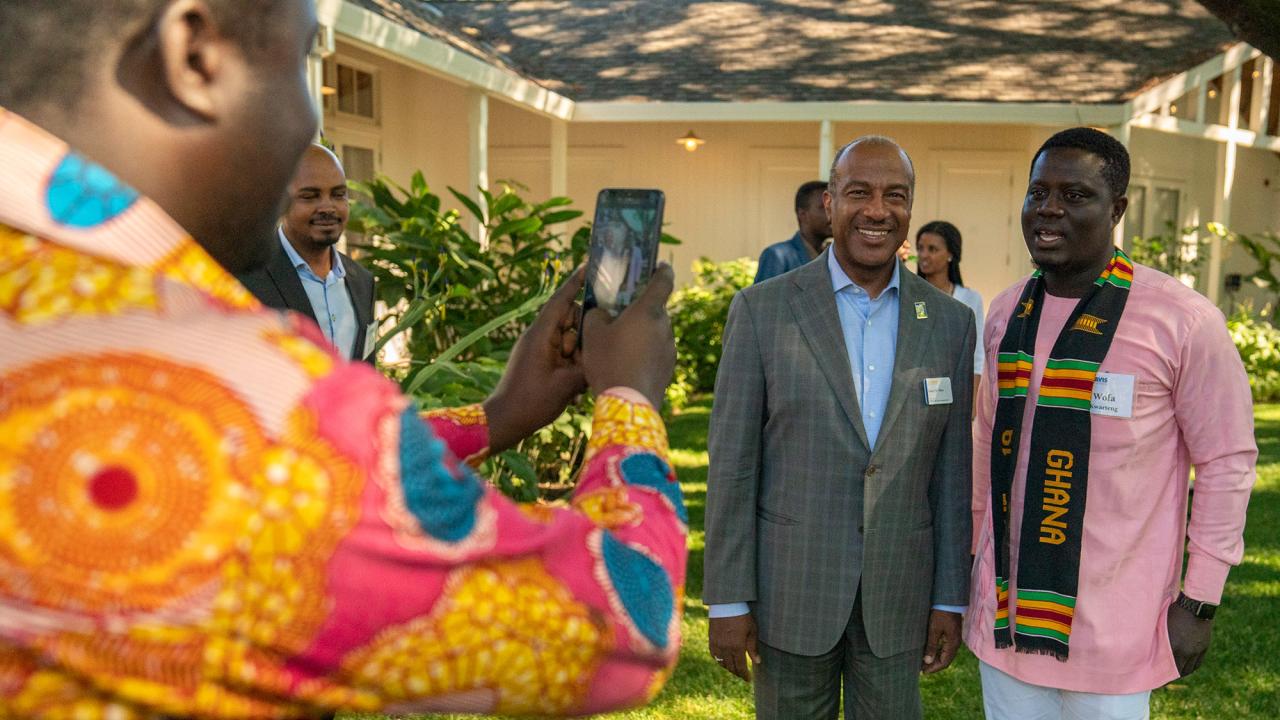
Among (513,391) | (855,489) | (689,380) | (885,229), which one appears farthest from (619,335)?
(689,380)

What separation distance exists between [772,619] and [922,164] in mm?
13657

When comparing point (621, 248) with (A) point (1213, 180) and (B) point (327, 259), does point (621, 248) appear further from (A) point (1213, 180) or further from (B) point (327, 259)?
(A) point (1213, 180)

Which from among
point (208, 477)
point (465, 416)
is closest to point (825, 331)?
point (465, 416)

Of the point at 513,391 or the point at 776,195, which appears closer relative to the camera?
the point at 513,391

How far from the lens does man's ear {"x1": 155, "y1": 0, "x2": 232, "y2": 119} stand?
3.36ft

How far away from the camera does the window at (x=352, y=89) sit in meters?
11.5

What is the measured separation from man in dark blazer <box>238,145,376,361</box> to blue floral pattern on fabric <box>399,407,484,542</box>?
360 cm

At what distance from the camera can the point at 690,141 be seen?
50.7 ft

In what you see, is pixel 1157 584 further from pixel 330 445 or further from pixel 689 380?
pixel 689 380

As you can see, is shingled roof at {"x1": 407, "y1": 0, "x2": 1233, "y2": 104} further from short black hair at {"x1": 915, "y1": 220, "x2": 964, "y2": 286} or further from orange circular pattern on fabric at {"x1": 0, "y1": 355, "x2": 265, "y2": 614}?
orange circular pattern on fabric at {"x1": 0, "y1": 355, "x2": 265, "y2": 614}

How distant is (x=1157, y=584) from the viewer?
302 cm

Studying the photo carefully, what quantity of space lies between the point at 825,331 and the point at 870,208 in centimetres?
45

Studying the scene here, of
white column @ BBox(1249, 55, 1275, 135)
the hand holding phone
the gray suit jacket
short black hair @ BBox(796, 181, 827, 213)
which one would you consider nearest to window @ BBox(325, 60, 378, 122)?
short black hair @ BBox(796, 181, 827, 213)

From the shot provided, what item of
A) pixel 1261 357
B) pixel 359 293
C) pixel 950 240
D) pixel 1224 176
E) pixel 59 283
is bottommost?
pixel 1261 357
